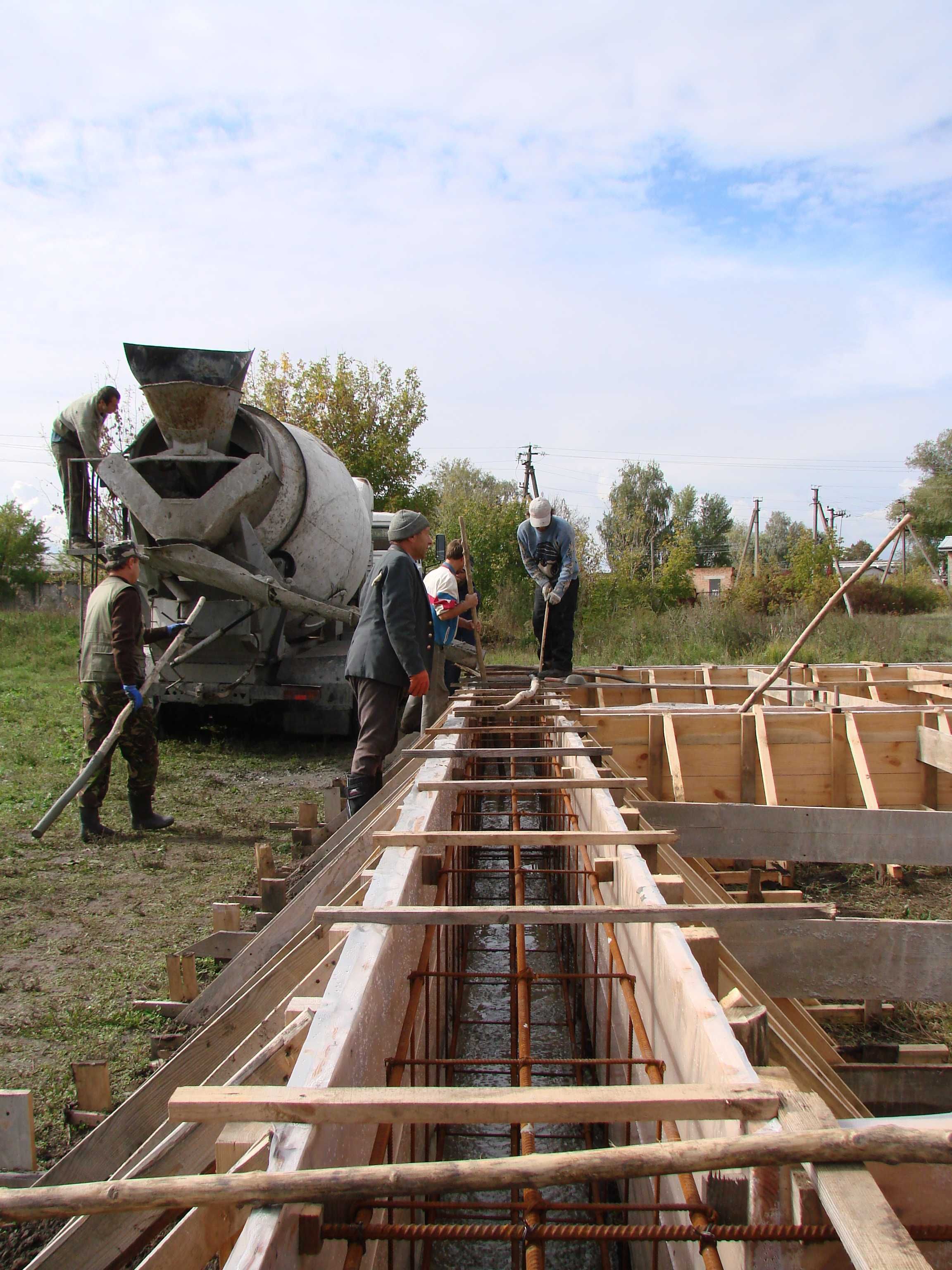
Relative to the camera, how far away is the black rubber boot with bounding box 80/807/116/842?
5.82 meters

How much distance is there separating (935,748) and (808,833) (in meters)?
1.76

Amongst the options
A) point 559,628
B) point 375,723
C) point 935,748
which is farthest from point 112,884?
point 935,748

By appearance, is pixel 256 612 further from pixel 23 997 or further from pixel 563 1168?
pixel 563 1168

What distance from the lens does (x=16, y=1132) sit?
222cm

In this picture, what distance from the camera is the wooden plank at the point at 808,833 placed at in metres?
3.44

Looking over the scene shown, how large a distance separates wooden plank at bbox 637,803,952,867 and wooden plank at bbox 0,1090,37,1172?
236 cm

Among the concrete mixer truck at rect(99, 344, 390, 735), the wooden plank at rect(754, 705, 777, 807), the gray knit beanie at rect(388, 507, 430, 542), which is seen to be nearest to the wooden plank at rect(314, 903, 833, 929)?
the wooden plank at rect(754, 705, 777, 807)

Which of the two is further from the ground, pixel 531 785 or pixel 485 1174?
pixel 531 785

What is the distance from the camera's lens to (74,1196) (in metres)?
1.10

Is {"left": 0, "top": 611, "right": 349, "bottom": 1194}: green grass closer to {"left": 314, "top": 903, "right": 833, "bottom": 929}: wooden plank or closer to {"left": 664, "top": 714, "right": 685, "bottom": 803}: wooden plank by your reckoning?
{"left": 314, "top": 903, "right": 833, "bottom": 929}: wooden plank

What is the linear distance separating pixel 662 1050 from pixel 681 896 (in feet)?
1.30

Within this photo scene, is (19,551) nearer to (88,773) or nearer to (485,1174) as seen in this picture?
(88,773)

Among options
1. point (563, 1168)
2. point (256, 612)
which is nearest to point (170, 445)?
point (256, 612)

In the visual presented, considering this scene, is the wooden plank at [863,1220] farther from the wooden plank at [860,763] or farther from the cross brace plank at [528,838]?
the wooden plank at [860,763]
